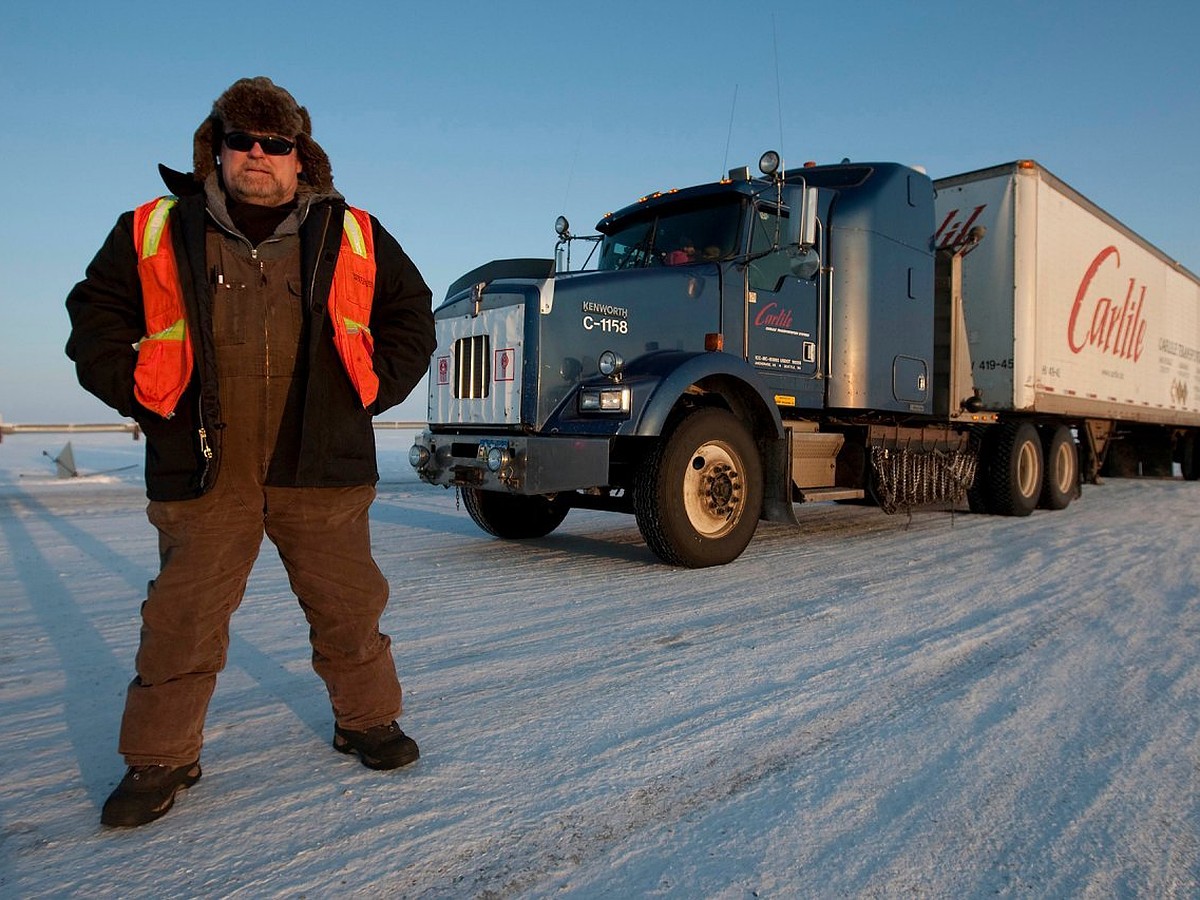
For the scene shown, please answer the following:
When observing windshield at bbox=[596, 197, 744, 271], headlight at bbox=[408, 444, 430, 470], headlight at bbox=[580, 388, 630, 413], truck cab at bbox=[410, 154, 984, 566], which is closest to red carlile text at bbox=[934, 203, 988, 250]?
truck cab at bbox=[410, 154, 984, 566]

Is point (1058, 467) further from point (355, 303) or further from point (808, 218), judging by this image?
point (355, 303)

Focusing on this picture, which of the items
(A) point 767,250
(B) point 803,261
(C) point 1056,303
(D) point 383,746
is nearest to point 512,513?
(A) point 767,250

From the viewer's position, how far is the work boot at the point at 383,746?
7.77 feet

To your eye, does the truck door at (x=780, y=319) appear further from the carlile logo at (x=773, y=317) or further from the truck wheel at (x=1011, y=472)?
the truck wheel at (x=1011, y=472)

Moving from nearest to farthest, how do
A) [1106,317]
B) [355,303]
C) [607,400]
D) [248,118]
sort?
1. [248,118]
2. [355,303]
3. [607,400]
4. [1106,317]

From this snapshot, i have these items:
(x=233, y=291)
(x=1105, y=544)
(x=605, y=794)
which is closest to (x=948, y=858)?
(x=605, y=794)

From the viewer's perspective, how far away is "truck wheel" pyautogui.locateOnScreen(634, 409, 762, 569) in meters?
5.38

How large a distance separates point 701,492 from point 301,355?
376 cm

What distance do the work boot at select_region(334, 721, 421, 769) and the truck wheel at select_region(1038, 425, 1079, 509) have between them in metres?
9.61

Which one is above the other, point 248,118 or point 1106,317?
point 1106,317

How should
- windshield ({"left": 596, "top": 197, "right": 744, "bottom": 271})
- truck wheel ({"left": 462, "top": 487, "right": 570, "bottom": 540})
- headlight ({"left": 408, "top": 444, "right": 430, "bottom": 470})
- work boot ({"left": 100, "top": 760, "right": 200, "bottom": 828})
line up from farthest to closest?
truck wheel ({"left": 462, "top": 487, "right": 570, "bottom": 540}) < windshield ({"left": 596, "top": 197, "right": 744, "bottom": 271}) < headlight ({"left": 408, "top": 444, "right": 430, "bottom": 470}) < work boot ({"left": 100, "top": 760, "right": 200, "bottom": 828})

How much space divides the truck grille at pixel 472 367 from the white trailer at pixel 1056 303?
6.02 meters

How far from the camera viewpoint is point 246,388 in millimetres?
2227

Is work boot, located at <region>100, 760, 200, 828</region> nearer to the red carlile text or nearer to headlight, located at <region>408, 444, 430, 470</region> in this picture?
headlight, located at <region>408, 444, 430, 470</region>
